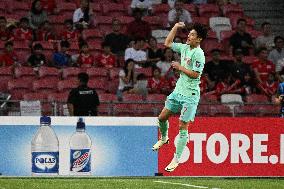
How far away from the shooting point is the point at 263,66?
74.1ft

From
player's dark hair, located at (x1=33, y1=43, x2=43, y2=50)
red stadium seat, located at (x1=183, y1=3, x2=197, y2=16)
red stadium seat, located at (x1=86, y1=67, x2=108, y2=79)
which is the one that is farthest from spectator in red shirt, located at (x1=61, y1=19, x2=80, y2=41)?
red stadium seat, located at (x1=183, y1=3, x2=197, y2=16)

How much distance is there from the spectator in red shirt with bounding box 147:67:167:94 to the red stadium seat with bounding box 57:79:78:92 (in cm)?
169

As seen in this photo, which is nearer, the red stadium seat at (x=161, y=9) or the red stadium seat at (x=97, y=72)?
the red stadium seat at (x=97, y=72)

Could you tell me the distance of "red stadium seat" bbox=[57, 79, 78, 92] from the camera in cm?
2052

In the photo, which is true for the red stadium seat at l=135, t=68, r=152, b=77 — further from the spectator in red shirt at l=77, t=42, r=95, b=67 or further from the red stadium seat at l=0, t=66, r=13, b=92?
the red stadium seat at l=0, t=66, r=13, b=92

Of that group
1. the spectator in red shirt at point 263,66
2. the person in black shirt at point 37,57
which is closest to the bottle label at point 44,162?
the person in black shirt at point 37,57

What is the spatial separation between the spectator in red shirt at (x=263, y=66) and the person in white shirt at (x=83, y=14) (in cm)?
439

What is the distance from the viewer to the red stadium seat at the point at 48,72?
68.8ft

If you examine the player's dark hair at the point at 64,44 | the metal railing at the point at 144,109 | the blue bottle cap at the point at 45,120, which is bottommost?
the blue bottle cap at the point at 45,120

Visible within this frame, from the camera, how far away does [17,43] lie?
21891 millimetres

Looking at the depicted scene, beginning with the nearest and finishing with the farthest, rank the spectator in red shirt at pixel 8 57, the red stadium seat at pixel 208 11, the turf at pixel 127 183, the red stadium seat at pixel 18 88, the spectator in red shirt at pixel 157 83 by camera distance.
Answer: the turf at pixel 127 183, the red stadium seat at pixel 18 88, the spectator in red shirt at pixel 157 83, the spectator in red shirt at pixel 8 57, the red stadium seat at pixel 208 11

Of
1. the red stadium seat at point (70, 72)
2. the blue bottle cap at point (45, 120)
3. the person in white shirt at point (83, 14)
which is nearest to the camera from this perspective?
the blue bottle cap at point (45, 120)

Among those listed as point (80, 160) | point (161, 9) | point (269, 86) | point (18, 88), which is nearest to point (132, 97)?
point (18, 88)

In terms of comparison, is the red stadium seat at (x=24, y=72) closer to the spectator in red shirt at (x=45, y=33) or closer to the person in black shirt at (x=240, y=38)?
the spectator in red shirt at (x=45, y=33)
